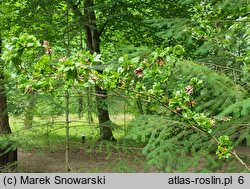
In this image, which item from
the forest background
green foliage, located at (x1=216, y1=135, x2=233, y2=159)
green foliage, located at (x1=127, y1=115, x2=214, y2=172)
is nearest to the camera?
the forest background

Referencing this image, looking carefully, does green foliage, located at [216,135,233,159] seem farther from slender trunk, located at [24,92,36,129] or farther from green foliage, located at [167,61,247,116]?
slender trunk, located at [24,92,36,129]

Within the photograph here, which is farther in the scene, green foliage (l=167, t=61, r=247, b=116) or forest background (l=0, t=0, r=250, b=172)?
green foliage (l=167, t=61, r=247, b=116)

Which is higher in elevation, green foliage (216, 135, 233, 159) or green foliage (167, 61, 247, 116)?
green foliage (167, 61, 247, 116)

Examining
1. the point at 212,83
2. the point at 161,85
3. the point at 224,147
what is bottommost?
the point at 224,147

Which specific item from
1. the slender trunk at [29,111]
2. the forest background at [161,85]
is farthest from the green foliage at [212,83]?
the slender trunk at [29,111]

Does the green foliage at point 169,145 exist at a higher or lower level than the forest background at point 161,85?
lower

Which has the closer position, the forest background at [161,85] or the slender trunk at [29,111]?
the forest background at [161,85]

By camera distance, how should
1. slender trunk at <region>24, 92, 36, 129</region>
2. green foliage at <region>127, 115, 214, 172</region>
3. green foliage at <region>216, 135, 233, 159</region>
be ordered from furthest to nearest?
slender trunk at <region>24, 92, 36, 129</region> → green foliage at <region>127, 115, 214, 172</region> → green foliage at <region>216, 135, 233, 159</region>

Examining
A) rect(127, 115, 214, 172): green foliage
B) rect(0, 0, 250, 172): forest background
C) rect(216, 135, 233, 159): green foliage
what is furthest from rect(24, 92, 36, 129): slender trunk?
rect(216, 135, 233, 159): green foliage

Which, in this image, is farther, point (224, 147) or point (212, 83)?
point (212, 83)

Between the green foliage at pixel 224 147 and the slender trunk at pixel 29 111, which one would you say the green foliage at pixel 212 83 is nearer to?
the green foliage at pixel 224 147

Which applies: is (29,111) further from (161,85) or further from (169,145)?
(169,145)

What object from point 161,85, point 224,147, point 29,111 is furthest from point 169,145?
point 29,111

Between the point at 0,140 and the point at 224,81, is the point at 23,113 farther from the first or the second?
the point at 224,81
